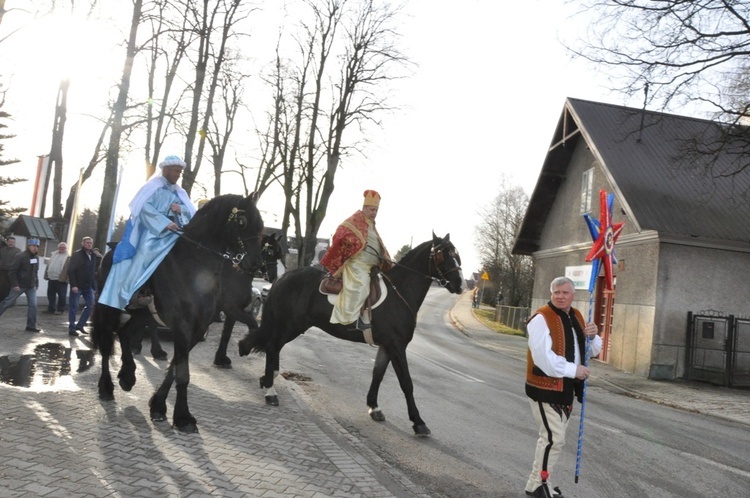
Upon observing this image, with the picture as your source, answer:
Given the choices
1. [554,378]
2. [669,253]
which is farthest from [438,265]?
[669,253]

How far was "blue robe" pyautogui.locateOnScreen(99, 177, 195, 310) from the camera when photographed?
643 cm

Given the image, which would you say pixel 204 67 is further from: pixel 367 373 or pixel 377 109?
pixel 367 373

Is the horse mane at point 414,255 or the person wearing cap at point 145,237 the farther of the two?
the horse mane at point 414,255

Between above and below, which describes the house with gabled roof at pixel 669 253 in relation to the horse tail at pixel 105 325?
above

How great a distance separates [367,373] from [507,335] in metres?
20.2

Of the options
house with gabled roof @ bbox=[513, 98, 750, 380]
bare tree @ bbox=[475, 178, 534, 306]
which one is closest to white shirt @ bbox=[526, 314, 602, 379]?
house with gabled roof @ bbox=[513, 98, 750, 380]

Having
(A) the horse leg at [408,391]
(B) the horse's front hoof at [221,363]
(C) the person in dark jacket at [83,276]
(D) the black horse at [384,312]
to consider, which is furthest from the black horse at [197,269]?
(C) the person in dark jacket at [83,276]

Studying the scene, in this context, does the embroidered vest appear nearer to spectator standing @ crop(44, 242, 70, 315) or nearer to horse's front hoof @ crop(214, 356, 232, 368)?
horse's front hoof @ crop(214, 356, 232, 368)

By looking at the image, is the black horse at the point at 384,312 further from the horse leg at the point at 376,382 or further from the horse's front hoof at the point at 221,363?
the horse's front hoof at the point at 221,363

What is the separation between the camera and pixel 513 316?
3725cm

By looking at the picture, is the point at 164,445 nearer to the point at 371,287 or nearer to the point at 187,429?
the point at 187,429

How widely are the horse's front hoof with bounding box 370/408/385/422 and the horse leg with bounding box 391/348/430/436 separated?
24.1 inches

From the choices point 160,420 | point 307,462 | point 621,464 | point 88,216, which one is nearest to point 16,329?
point 160,420

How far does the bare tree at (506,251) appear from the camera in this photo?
168 feet
